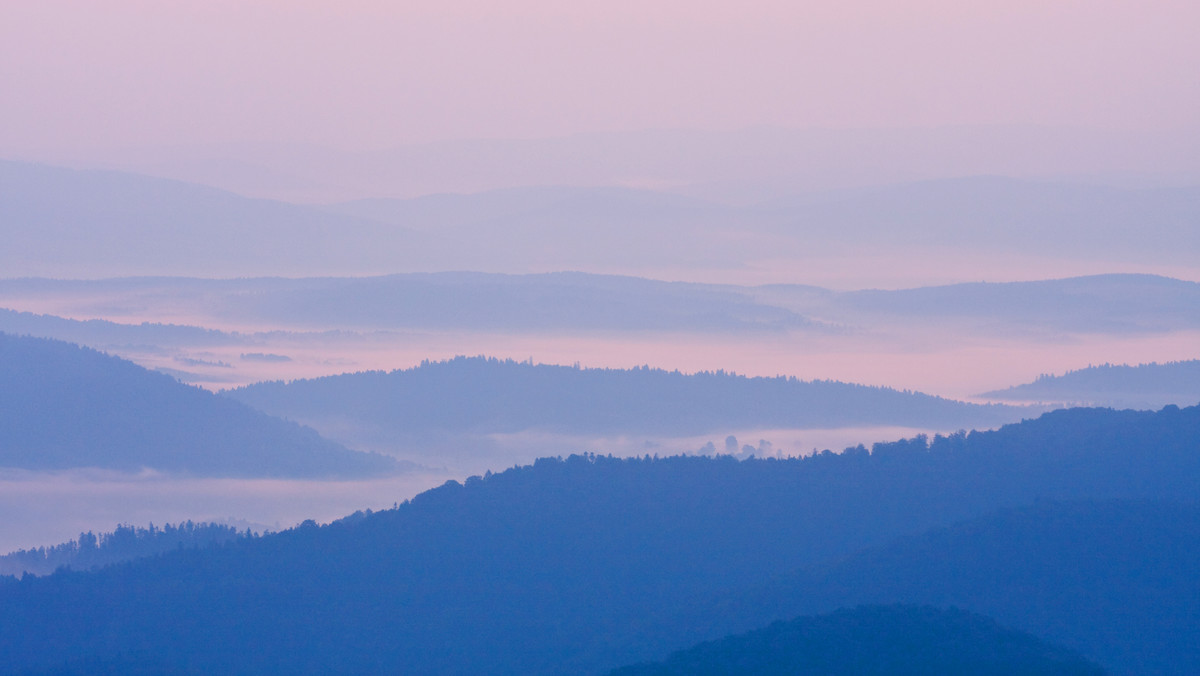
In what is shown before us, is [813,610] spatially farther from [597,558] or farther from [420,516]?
[420,516]

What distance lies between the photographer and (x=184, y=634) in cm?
10856

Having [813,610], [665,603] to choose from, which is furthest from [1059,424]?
[813,610]

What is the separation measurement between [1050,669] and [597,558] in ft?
176

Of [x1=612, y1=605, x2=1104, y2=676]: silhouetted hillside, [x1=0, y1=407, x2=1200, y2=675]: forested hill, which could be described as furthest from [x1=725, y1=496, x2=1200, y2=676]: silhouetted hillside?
[x1=612, y1=605, x2=1104, y2=676]: silhouetted hillside

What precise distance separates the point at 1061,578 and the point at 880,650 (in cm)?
2313

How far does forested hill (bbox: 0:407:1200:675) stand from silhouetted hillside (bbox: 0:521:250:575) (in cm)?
2565

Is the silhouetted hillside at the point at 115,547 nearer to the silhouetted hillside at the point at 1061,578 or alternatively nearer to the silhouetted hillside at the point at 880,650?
the silhouetted hillside at the point at 1061,578

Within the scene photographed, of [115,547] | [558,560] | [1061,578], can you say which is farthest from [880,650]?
[115,547]

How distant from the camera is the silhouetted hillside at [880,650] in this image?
6669cm

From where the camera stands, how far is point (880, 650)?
6881cm

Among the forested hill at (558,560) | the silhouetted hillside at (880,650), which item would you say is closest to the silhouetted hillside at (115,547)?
the forested hill at (558,560)

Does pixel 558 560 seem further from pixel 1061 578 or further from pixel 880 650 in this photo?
pixel 880 650

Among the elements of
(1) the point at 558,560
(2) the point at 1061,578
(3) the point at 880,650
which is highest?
(1) the point at 558,560

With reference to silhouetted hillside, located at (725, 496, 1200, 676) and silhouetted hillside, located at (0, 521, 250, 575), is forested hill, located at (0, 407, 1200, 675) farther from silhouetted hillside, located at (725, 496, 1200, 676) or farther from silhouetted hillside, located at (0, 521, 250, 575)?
silhouetted hillside, located at (0, 521, 250, 575)
